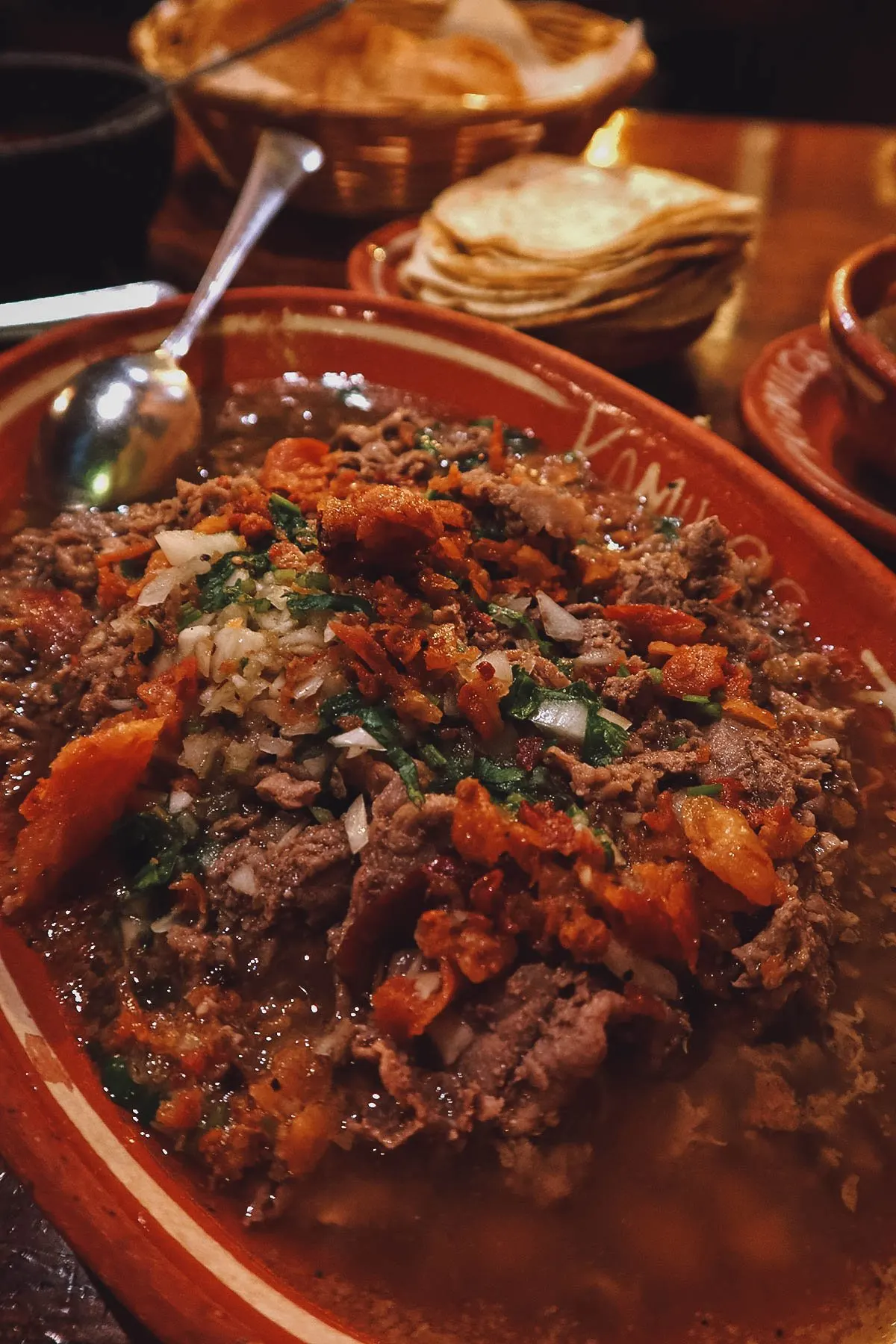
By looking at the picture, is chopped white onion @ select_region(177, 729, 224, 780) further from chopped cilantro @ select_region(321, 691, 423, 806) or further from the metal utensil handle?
the metal utensil handle

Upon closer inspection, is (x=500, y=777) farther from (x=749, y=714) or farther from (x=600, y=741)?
(x=749, y=714)

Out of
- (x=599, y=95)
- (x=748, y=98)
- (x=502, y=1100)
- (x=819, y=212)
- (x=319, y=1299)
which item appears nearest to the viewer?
(x=319, y=1299)

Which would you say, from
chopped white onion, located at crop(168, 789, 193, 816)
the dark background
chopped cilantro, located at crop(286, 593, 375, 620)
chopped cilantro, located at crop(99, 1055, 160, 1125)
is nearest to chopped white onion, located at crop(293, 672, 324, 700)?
chopped cilantro, located at crop(286, 593, 375, 620)

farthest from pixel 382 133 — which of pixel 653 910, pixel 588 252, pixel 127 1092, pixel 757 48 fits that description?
pixel 757 48

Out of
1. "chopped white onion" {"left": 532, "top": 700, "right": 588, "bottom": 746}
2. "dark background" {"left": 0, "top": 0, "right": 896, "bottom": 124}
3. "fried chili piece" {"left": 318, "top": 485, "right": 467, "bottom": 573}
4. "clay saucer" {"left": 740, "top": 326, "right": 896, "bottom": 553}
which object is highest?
"dark background" {"left": 0, "top": 0, "right": 896, "bottom": 124}

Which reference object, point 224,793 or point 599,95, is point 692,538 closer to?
point 224,793

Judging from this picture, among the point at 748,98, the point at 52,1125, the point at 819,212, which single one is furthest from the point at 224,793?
the point at 748,98

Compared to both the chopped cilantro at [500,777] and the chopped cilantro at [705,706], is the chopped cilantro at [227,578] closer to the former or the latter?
the chopped cilantro at [500,777]
